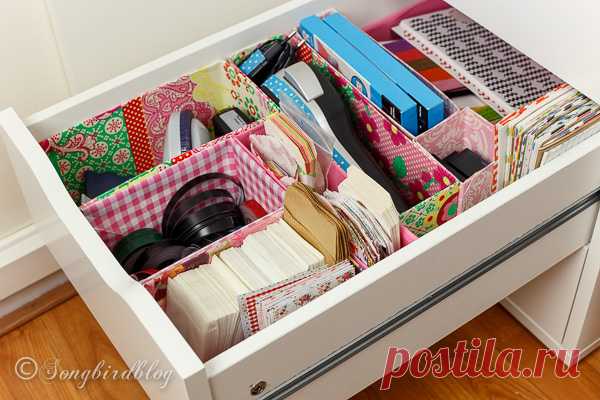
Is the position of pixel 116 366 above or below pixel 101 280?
below

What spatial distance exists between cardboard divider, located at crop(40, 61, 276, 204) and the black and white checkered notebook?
1.11 feet

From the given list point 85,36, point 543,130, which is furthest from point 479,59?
point 85,36

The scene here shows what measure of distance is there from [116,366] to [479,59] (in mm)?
913

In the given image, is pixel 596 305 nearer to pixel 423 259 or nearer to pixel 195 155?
pixel 423 259

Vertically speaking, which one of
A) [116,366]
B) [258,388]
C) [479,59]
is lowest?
[116,366]

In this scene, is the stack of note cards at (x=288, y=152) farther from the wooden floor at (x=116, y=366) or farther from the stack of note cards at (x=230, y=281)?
the wooden floor at (x=116, y=366)

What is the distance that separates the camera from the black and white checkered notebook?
144 cm

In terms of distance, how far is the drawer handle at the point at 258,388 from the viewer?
3.40 feet

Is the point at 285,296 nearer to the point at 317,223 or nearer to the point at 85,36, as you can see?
the point at 317,223

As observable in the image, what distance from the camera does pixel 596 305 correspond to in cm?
152

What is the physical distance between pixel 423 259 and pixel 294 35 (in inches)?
21.6

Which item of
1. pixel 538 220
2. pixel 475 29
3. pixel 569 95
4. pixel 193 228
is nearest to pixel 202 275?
pixel 193 228

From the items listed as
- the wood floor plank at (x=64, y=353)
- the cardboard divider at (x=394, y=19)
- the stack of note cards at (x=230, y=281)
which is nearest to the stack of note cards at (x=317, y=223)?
the stack of note cards at (x=230, y=281)

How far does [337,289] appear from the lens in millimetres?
1052
